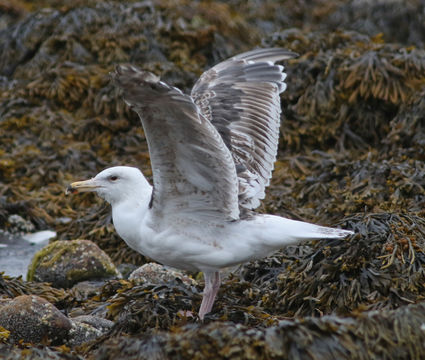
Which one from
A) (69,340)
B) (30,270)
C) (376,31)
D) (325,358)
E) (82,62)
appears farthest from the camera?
(376,31)

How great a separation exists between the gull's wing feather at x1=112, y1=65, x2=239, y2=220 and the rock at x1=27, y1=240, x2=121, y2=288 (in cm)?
151

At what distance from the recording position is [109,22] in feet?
33.3

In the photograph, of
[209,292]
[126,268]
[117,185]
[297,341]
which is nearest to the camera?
[297,341]

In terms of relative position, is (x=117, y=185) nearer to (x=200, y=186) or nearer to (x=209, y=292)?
(x=200, y=186)

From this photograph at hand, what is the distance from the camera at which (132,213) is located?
188 inches

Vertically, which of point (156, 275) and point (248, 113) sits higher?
point (248, 113)

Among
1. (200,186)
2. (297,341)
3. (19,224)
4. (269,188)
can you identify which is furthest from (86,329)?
(269,188)

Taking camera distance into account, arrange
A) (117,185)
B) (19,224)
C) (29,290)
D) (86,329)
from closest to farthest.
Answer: (86,329) < (117,185) < (29,290) < (19,224)

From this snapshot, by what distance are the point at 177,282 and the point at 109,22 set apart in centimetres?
606

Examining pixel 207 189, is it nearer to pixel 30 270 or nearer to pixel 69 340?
pixel 69 340

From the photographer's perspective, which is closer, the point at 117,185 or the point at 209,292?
the point at 209,292

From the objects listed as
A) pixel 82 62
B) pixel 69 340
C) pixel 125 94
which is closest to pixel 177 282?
pixel 69 340

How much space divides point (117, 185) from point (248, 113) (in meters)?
1.12

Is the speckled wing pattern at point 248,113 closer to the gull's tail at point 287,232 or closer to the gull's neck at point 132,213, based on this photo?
the gull's tail at point 287,232
